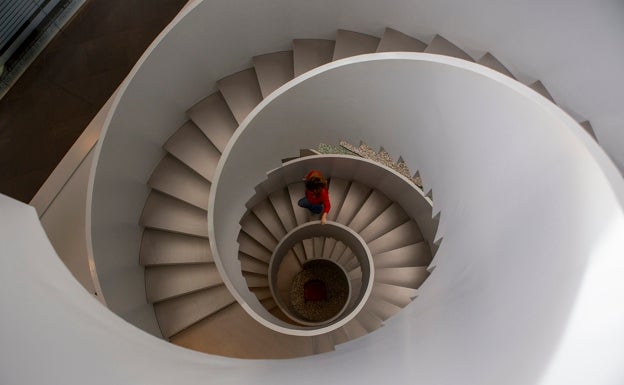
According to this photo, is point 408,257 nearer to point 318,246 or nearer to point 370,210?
point 370,210

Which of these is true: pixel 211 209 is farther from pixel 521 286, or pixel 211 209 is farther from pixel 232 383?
pixel 521 286

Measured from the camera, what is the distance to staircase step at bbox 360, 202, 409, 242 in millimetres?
6676

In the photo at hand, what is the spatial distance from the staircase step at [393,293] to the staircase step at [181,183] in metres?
2.92

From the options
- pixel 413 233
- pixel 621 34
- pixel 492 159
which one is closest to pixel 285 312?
pixel 413 233

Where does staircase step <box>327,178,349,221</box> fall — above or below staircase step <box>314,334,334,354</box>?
above

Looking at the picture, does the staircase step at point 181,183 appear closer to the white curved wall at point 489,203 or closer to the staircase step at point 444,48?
the white curved wall at point 489,203

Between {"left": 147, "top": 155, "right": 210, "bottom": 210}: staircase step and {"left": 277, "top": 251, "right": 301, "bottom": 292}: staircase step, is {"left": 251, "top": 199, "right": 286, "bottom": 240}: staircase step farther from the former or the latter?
{"left": 147, "top": 155, "right": 210, "bottom": 210}: staircase step

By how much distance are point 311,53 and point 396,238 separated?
10.6ft

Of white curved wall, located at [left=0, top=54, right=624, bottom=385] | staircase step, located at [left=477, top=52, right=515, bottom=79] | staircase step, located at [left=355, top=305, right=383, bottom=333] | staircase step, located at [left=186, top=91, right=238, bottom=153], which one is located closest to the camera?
white curved wall, located at [left=0, top=54, right=624, bottom=385]

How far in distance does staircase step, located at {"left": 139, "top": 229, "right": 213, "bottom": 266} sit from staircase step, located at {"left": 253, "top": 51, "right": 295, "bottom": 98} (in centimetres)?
213

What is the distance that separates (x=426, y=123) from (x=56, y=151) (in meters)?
4.21

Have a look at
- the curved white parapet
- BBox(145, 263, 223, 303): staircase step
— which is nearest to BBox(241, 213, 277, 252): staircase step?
BBox(145, 263, 223, 303): staircase step

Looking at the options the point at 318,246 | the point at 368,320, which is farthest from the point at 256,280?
the point at 368,320

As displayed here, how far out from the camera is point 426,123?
3.60 meters
